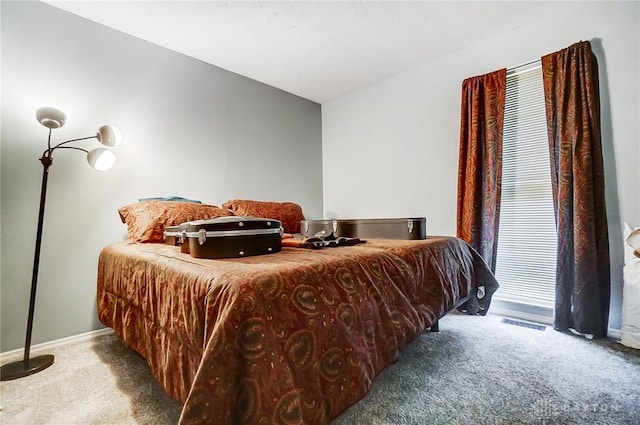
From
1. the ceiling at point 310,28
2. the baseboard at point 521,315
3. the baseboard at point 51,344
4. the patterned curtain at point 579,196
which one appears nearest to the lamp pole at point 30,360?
the baseboard at point 51,344

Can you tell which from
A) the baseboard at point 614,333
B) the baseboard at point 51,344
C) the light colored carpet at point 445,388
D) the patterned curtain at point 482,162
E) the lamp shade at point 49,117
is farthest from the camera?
the patterned curtain at point 482,162

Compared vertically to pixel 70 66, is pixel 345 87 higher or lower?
higher

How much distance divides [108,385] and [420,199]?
286cm

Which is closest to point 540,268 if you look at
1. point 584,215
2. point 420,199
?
point 584,215

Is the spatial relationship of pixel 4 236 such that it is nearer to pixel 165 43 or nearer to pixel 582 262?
pixel 165 43

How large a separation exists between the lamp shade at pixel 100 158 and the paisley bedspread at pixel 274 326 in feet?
2.80

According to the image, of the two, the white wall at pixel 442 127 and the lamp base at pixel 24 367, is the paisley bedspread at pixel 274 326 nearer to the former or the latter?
the lamp base at pixel 24 367

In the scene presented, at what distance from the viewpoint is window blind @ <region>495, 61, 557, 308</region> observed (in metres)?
2.23

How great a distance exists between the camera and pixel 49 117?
5.38 feet

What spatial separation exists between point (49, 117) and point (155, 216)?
2.68 feet

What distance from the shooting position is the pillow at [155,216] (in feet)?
6.22

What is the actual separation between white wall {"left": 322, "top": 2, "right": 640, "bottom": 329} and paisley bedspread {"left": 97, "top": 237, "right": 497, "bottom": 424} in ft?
5.38

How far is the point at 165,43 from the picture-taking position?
96.6 inches

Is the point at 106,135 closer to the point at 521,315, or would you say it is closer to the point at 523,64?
the point at 523,64
